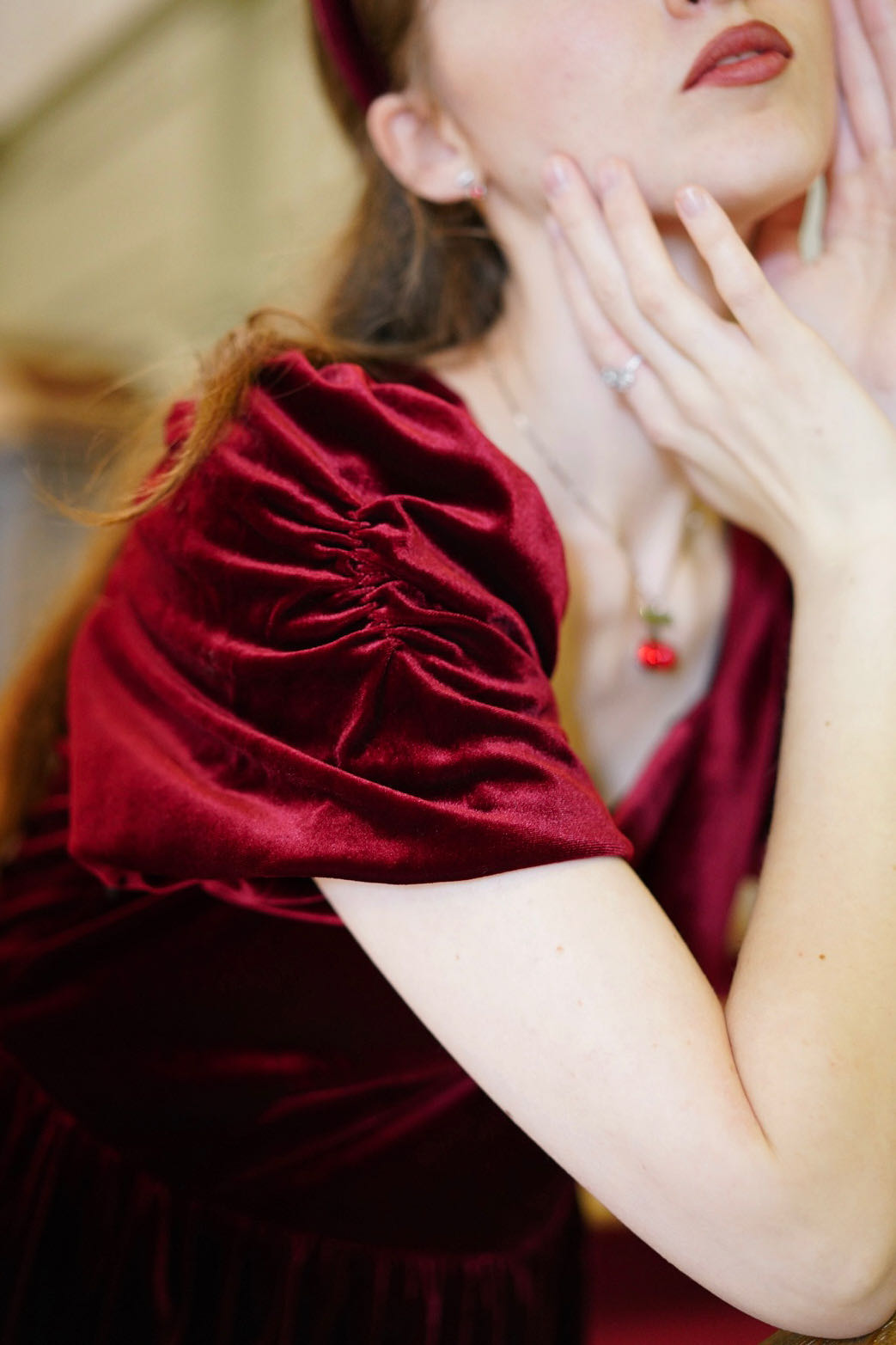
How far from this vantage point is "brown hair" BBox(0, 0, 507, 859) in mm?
864

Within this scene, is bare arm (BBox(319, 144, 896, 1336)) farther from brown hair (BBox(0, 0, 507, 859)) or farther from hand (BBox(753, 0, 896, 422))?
brown hair (BBox(0, 0, 507, 859))

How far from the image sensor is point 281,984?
0.74 m

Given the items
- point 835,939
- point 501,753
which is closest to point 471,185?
Result: point 501,753

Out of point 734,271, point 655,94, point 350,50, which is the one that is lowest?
point 734,271

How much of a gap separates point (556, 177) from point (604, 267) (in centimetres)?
7

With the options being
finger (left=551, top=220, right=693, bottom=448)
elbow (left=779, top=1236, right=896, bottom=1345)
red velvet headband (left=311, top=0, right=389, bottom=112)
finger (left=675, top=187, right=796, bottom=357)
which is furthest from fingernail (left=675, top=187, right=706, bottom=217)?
elbow (left=779, top=1236, right=896, bottom=1345)

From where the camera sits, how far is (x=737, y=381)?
2.43 ft

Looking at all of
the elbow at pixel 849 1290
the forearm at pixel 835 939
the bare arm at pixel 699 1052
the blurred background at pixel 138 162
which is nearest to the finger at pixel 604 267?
the forearm at pixel 835 939

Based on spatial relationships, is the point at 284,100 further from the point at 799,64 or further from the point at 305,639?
the point at 305,639

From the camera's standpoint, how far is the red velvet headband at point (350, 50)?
0.89 meters

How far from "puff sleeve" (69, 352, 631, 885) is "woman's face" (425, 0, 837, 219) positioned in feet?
0.81

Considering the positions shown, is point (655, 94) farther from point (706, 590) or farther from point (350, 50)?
point (706, 590)

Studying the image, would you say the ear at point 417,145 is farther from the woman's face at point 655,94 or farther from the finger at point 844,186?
the finger at point 844,186

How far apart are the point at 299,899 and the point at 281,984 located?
11 centimetres
